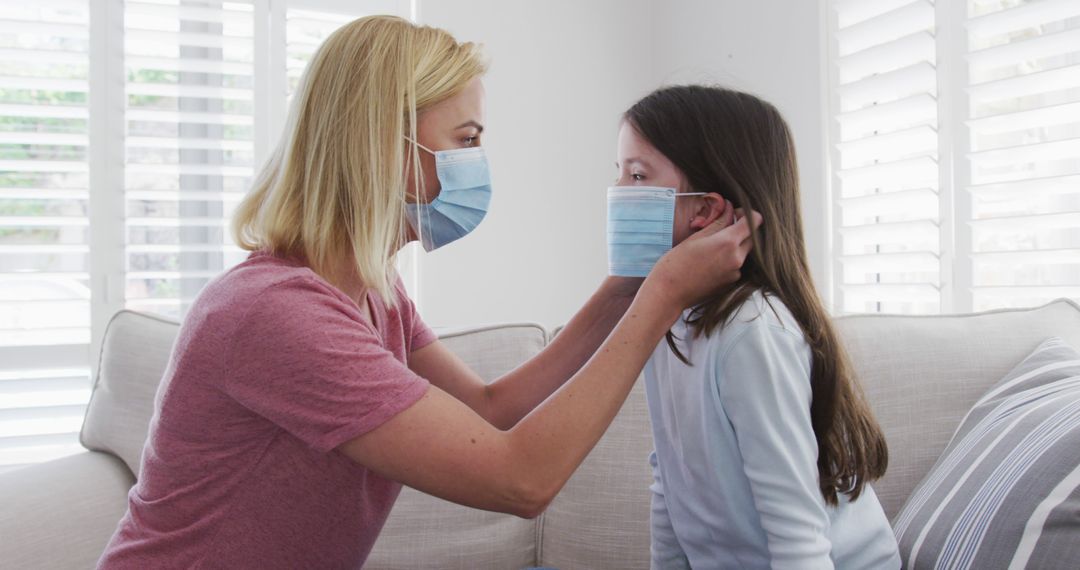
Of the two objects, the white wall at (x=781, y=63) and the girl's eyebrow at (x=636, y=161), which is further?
the white wall at (x=781, y=63)

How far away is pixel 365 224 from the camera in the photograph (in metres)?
1.08

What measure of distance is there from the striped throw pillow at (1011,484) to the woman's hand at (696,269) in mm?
482

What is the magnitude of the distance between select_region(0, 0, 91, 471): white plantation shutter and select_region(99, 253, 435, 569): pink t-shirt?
157cm

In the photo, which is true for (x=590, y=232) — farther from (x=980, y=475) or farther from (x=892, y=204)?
(x=980, y=475)

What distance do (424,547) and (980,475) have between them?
97 cm

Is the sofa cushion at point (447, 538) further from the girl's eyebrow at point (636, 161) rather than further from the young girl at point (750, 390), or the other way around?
the girl's eyebrow at point (636, 161)

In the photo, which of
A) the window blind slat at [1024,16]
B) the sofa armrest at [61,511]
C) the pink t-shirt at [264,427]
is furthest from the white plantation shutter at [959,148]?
the sofa armrest at [61,511]

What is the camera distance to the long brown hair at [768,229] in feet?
3.83

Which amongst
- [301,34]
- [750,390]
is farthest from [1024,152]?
[301,34]

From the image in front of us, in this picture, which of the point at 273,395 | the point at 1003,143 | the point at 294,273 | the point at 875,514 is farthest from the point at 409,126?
the point at 1003,143

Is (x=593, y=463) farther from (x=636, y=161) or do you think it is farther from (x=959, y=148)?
(x=959, y=148)

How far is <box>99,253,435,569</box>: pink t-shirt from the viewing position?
952 mm

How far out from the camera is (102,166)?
249 cm

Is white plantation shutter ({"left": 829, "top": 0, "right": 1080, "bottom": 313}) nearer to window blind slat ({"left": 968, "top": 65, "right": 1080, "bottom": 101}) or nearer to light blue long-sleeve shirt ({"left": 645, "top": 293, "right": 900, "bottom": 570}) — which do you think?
window blind slat ({"left": 968, "top": 65, "right": 1080, "bottom": 101})
